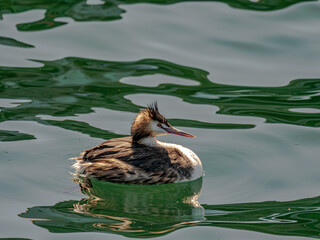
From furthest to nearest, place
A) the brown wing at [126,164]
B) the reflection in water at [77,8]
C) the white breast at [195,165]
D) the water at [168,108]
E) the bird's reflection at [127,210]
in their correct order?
the reflection in water at [77,8] → the white breast at [195,165] → the brown wing at [126,164] → the water at [168,108] → the bird's reflection at [127,210]

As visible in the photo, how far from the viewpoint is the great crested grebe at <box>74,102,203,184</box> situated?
319 inches

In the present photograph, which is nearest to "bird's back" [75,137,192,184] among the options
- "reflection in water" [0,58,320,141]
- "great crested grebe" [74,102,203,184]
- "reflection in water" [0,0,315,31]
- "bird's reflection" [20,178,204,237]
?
"great crested grebe" [74,102,203,184]

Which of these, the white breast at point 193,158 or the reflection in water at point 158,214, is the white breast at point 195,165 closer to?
the white breast at point 193,158

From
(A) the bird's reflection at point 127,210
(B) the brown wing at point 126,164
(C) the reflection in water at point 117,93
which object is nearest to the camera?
(A) the bird's reflection at point 127,210

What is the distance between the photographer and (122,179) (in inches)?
320

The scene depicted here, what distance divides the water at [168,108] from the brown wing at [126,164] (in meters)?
0.15

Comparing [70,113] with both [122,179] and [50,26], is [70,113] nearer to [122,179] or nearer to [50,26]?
[122,179]

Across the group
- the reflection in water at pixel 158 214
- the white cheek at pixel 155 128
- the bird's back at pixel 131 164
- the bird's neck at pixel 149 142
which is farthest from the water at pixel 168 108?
the white cheek at pixel 155 128

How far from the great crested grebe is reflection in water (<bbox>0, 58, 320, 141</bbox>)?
1.11 meters

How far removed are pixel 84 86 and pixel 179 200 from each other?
3454mm

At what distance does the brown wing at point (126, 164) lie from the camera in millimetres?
8086

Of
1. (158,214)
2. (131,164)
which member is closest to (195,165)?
(131,164)

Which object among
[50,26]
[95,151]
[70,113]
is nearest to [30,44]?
[50,26]

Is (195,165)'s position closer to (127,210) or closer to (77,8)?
(127,210)
